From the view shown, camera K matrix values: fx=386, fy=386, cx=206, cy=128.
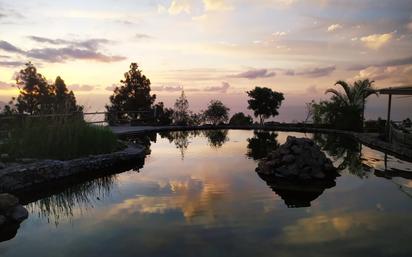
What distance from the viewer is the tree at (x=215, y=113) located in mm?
24250

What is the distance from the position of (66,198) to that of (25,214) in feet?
3.94

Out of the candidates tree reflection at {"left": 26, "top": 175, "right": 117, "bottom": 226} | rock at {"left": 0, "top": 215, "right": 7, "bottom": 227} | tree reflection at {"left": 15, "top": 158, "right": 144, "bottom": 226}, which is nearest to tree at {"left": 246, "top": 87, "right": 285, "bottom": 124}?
tree reflection at {"left": 15, "top": 158, "right": 144, "bottom": 226}

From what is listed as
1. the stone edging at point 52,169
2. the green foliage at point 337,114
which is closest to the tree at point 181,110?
the green foliage at point 337,114

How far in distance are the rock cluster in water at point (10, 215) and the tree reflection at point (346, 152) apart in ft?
24.0

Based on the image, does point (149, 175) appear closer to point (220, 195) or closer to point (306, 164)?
point (220, 195)

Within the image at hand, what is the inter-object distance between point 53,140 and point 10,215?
13.7ft

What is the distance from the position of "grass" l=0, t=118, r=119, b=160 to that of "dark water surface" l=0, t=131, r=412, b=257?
1.57m

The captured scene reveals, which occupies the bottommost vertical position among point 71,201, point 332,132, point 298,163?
point 71,201

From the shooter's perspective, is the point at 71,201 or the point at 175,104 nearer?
Answer: the point at 71,201

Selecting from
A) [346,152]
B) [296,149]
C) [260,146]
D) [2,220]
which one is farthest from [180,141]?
[2,220]

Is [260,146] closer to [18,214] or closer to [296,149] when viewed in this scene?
[296,149]

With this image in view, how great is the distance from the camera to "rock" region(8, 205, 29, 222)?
226 inches

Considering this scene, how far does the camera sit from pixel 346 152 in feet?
43.2

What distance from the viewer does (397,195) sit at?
24.3 feet
